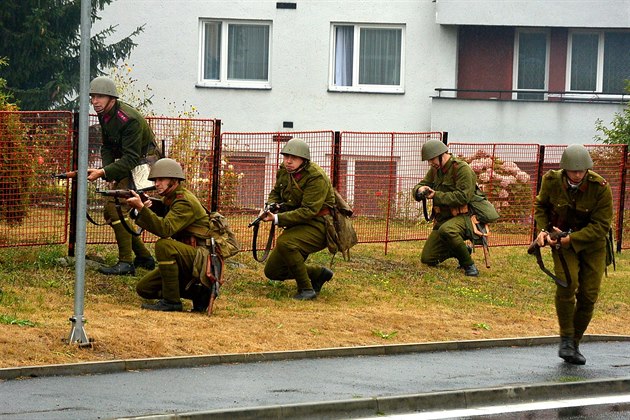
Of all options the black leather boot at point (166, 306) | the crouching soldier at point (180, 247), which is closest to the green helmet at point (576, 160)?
the crouching soldier at point (180, 247)

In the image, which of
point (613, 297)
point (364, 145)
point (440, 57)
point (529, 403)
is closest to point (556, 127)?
point (440, 57)

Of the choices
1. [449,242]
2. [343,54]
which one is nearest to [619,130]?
[343,54]

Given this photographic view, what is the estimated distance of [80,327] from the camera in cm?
1224

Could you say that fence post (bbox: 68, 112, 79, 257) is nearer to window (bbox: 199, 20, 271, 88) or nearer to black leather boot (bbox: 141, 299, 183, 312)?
black leather boot (bbox: 141, 299, 183, 312)

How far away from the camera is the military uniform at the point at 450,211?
18.6 metres

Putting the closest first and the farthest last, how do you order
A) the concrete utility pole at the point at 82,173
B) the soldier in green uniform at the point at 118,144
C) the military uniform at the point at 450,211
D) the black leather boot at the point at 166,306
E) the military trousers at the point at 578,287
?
the concrete utility pole at the point at 82,173
the military trousers at the point at 578,287
the black leather boot at the point at 166,306
the soldier in green uniform at the point at 118,144
the military uniform at the point at 450,211

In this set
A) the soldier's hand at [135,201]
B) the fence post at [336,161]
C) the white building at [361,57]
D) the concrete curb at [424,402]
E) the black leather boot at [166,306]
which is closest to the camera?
the concrete curb at [424,402]

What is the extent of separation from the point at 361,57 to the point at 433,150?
13.4 metres

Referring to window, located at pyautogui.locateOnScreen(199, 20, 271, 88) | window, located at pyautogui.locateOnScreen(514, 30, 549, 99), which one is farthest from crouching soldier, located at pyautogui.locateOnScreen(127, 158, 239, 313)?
window, located at pyautogui.locateOnScreen(514, 30, 549, 99)

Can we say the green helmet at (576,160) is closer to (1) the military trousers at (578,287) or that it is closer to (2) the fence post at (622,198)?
(1) the military trousers at (578,287)

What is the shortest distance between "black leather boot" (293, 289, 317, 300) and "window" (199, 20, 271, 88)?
15.9 metres

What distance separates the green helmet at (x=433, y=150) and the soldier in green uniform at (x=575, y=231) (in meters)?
5.19

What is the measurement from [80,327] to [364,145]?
9246mm

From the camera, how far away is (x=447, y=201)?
733 inches
